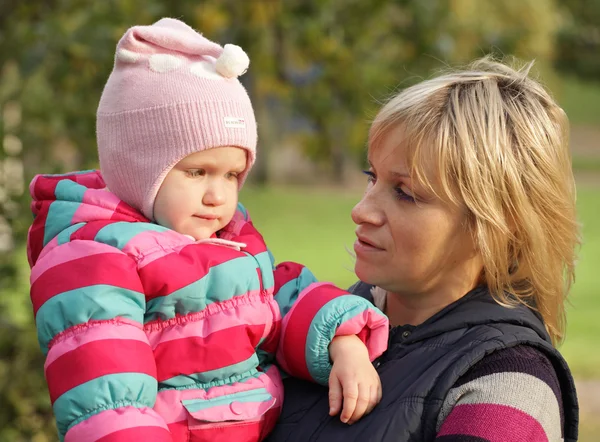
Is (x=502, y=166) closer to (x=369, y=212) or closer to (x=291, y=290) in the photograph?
(x=369, y=212)

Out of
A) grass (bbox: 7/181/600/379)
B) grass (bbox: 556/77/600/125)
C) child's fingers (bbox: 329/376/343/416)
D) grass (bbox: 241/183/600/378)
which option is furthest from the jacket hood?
grass (bbox: 556/77/600/125)

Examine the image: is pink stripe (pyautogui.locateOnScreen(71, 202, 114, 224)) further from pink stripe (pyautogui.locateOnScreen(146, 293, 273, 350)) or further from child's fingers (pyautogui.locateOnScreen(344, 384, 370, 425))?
child's fingers (pyautogui.locateOnScreen(344, 384, 370, 425))

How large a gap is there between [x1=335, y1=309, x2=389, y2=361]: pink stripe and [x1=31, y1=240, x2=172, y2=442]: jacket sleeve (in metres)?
0.43

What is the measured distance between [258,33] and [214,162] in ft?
9.38

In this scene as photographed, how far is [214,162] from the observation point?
6.84ft

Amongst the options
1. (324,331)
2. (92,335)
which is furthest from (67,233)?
(324,331)

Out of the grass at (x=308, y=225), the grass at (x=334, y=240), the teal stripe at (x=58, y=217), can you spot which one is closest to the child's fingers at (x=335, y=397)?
the teal stripe at (x=58, y=217)

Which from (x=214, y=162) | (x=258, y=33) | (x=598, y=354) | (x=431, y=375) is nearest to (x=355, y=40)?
(x=258, y=33)

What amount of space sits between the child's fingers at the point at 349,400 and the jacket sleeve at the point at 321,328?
0.43ft

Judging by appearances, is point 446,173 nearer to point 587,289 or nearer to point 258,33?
point 258,33

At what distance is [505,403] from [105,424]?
75 cm

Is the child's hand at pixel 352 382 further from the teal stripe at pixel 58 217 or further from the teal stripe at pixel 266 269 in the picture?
the teal stripe at pixel 58 217

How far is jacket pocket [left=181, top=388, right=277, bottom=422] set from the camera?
6.38 ft

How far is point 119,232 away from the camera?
1.94 meters
